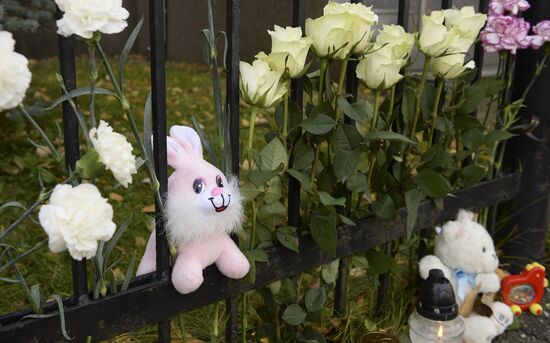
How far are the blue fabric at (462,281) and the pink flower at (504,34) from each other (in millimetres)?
647

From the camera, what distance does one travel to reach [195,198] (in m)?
1.25

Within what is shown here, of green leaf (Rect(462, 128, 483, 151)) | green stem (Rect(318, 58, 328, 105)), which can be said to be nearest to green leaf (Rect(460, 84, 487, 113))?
green leaf (Rect(462, 128, 483, 151))

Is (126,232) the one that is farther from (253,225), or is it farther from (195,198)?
(195,198)

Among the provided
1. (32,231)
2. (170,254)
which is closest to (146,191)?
(32,231)

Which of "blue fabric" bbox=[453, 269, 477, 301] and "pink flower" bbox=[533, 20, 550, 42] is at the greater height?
"pink flower" bbox=[533, 20, 550, 42]

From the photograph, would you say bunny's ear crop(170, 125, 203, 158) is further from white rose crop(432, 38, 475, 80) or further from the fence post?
the fence post

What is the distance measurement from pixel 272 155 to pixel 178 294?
1.16 feet

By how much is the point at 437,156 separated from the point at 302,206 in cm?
40

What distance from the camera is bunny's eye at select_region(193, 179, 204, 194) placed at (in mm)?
1262

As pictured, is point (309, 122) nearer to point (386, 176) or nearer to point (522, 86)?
point (386, 176)

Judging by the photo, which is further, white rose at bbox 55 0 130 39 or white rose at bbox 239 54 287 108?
white rose at bbox 239 54 287 108

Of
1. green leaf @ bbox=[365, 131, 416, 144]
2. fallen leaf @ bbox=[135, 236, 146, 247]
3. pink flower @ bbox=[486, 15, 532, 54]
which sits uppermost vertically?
pink flower @ bbox=[486, 15, 532, 54]

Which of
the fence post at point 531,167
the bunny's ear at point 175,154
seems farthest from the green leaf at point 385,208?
the fence post at point 531,167

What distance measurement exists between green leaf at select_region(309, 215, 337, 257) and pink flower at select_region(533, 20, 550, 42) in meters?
0.92
